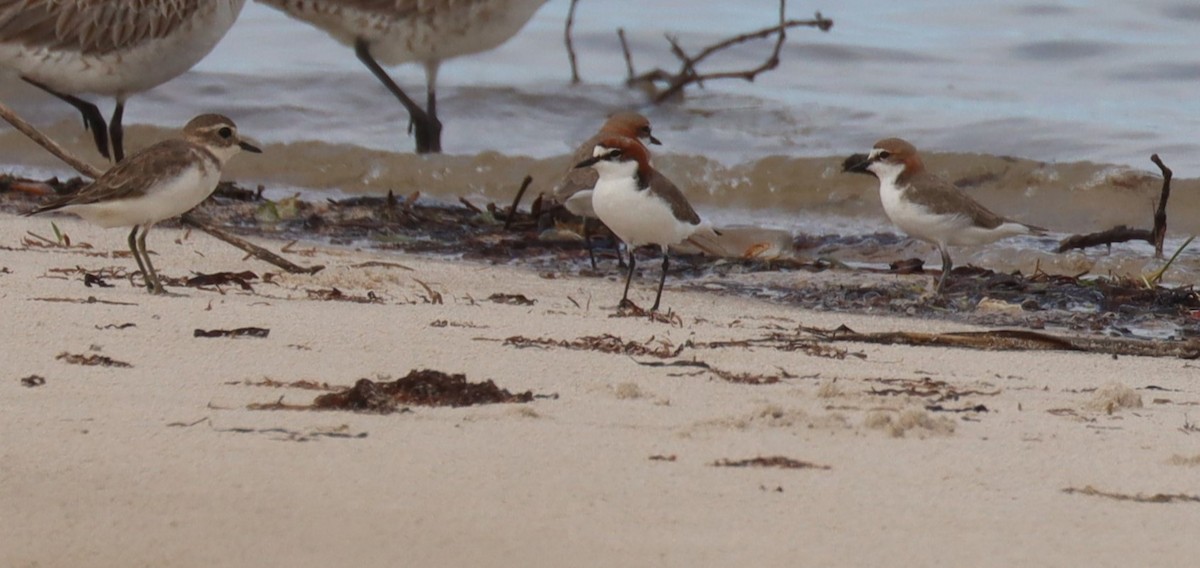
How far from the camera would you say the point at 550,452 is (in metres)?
4.30

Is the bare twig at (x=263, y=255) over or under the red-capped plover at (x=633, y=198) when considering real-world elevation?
under

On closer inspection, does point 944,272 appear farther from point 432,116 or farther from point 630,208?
point 432,116

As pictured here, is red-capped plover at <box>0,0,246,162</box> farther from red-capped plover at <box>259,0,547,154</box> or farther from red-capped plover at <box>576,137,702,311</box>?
red-capped plover at <box>576,137,702,311</box>

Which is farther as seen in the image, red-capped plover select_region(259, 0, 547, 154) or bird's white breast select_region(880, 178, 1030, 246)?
red-capped plover select_region(259, 0, 547, 154)

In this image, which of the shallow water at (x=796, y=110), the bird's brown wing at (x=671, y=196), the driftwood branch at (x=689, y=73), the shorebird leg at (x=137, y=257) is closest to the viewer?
the shorebird leg at (x=137, y=257)

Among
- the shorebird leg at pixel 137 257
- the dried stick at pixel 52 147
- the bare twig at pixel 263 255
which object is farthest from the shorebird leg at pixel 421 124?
the shorebird leg at pixel 137 257

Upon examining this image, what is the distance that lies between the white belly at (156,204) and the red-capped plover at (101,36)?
3.47m

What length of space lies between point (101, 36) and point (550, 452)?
6.68 meters

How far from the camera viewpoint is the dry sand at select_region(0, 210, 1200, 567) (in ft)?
12.2

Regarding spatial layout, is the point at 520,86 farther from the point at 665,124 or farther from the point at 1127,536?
the point at 1127,536

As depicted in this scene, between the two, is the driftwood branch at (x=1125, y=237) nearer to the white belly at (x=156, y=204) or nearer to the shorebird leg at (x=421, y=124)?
the white belly at (x=156, y=204)

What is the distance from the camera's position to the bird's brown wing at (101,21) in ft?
33.1

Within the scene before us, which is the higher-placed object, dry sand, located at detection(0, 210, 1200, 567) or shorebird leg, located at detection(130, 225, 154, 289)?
dry sand, located at detection(0, 210, 1200, 567)

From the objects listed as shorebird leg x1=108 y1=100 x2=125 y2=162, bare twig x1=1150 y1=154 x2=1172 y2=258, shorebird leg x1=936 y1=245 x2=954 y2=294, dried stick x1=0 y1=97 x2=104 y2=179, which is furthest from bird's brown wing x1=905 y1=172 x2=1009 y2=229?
shorebird leg x1=108 y1=100 x2=125 y2=162
